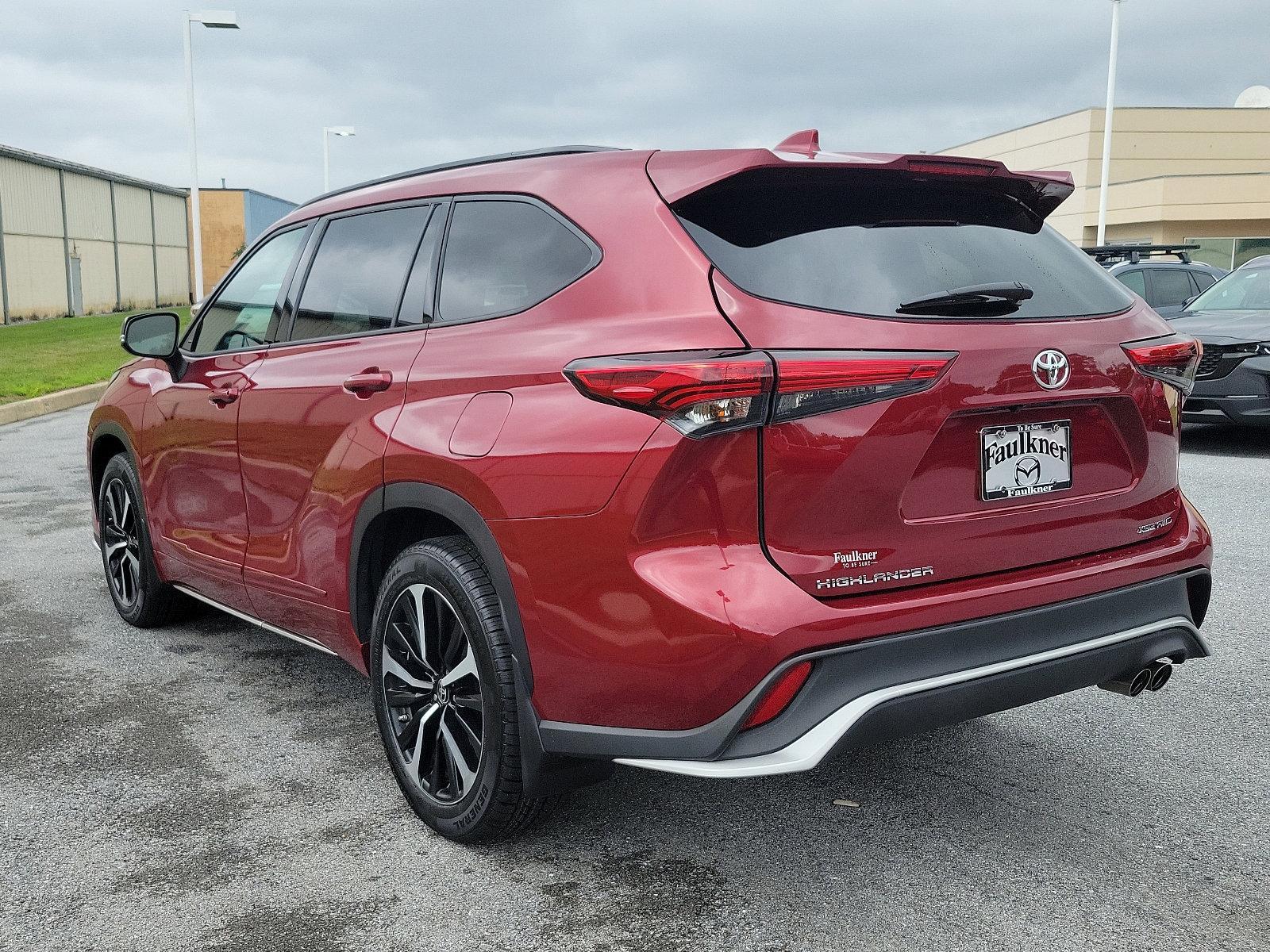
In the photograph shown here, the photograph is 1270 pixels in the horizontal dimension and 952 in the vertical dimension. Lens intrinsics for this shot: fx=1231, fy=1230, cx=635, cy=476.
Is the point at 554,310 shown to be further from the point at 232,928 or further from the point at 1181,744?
the point at 1181,744

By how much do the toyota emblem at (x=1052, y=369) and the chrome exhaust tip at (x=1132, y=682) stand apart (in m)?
0.79

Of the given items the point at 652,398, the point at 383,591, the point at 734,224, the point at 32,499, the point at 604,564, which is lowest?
the point at 32,499

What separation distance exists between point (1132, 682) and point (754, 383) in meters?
1.38

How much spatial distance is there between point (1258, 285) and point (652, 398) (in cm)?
1067

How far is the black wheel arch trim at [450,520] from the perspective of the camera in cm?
294

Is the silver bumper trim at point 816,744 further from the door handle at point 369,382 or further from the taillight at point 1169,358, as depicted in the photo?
the door handle at point 369,382

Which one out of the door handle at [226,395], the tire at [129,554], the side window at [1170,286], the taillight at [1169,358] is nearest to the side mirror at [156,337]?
the door handle at [226,395]

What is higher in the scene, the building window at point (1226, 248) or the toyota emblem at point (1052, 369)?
the building window at point (1226, 248)

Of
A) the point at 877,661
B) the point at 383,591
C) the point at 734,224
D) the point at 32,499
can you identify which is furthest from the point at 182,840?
the point at 32,499

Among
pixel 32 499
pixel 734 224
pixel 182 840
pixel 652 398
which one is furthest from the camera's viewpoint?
pixel 32 499

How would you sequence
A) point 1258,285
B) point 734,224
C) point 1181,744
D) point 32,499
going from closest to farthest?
1. point 734,224
2. point 1181,744
3. point 32,499
4. point 1258,285

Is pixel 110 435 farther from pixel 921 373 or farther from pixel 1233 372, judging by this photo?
pixel 1233 372

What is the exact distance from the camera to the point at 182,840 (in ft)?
10.9

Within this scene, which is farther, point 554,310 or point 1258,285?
point 1258,285
